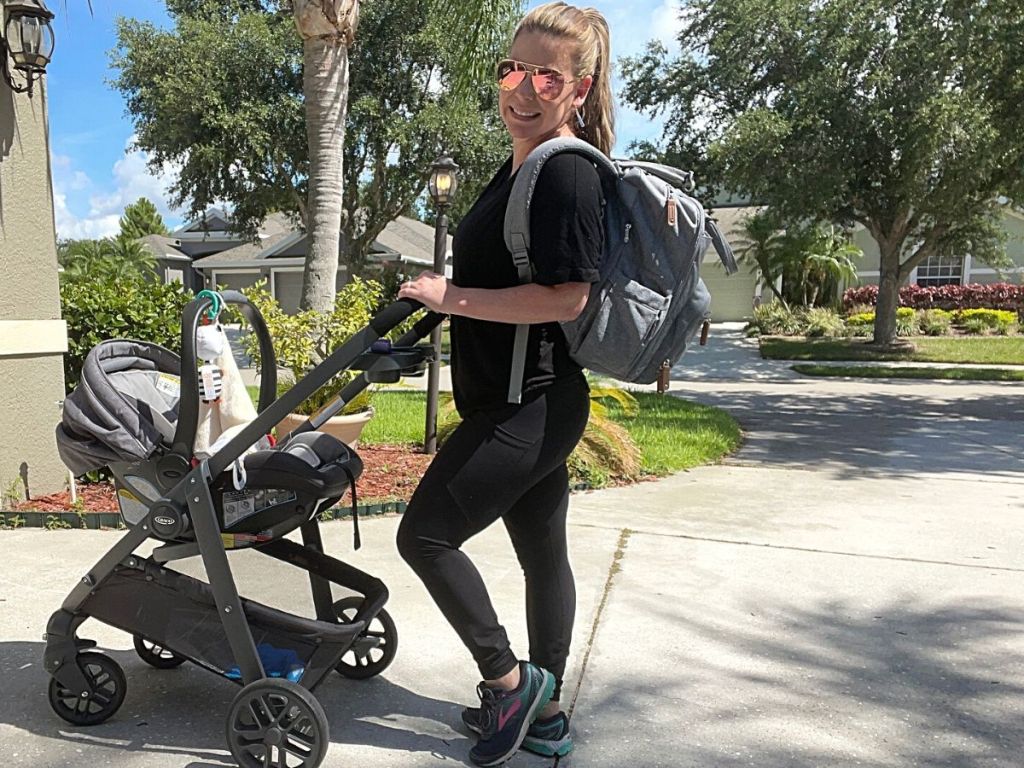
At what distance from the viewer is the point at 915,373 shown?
48.9ft

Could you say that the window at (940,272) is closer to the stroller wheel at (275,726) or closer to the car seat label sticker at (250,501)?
the car seat label sticker at (250,501)

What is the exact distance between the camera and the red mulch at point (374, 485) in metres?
4.89

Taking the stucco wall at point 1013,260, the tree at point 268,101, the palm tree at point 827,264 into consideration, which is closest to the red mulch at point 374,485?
the tree at point 268,101

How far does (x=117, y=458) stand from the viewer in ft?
8.02

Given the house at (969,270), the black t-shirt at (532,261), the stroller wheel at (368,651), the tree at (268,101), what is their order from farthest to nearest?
the house at (969,270) < the tree at (268,101) < the stroller wheel at (368,651) < the black t-shirt at (532,261)

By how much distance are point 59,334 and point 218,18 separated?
15.0m

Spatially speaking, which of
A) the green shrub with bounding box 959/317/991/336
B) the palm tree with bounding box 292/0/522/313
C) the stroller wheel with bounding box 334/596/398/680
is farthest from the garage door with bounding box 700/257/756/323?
the stroller wheel with bounding box 334/596/398/680

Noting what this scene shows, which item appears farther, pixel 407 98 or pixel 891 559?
pixel 407 98

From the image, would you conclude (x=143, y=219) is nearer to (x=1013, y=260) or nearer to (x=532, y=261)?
(x=1013, y=260)

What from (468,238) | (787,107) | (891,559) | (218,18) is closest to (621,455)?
(891,559)

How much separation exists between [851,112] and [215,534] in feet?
52.6

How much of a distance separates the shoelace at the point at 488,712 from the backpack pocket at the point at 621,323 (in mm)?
997

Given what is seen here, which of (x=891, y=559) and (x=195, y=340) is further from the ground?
(x=195, y=340)

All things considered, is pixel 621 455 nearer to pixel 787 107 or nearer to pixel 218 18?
pixel 787 107
